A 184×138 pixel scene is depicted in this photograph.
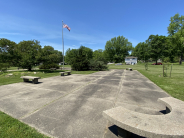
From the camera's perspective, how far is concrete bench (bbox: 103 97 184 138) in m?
1.55

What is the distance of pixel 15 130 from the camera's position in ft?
7.48

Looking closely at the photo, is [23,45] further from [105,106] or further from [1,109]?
[105,106]

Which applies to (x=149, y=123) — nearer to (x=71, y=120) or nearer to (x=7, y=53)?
(x=71, y=120)

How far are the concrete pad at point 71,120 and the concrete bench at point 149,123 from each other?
61 centimetres

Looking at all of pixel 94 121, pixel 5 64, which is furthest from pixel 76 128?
pixel 5 64

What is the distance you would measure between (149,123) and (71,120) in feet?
6.42

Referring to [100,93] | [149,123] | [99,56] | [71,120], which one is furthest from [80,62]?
[149,123]

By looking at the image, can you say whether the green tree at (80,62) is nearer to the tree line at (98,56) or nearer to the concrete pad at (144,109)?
the tree line at (98,56)

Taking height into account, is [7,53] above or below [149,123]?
above

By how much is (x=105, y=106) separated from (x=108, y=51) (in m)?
65.7

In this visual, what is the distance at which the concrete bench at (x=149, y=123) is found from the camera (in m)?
1.55

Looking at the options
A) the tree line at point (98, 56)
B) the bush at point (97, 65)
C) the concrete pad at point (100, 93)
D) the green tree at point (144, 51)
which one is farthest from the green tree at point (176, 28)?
the concrete pad at point (100, 93)

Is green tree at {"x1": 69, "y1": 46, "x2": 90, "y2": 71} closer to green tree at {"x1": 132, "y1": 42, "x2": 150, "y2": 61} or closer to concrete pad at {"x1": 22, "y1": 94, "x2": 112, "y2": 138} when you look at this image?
concrete pad at {"x1": 22, "y1": 94, "x2": 112, "y2": 138}

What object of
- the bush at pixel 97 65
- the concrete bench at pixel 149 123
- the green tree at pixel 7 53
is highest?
the green tree at pixel 7 53
